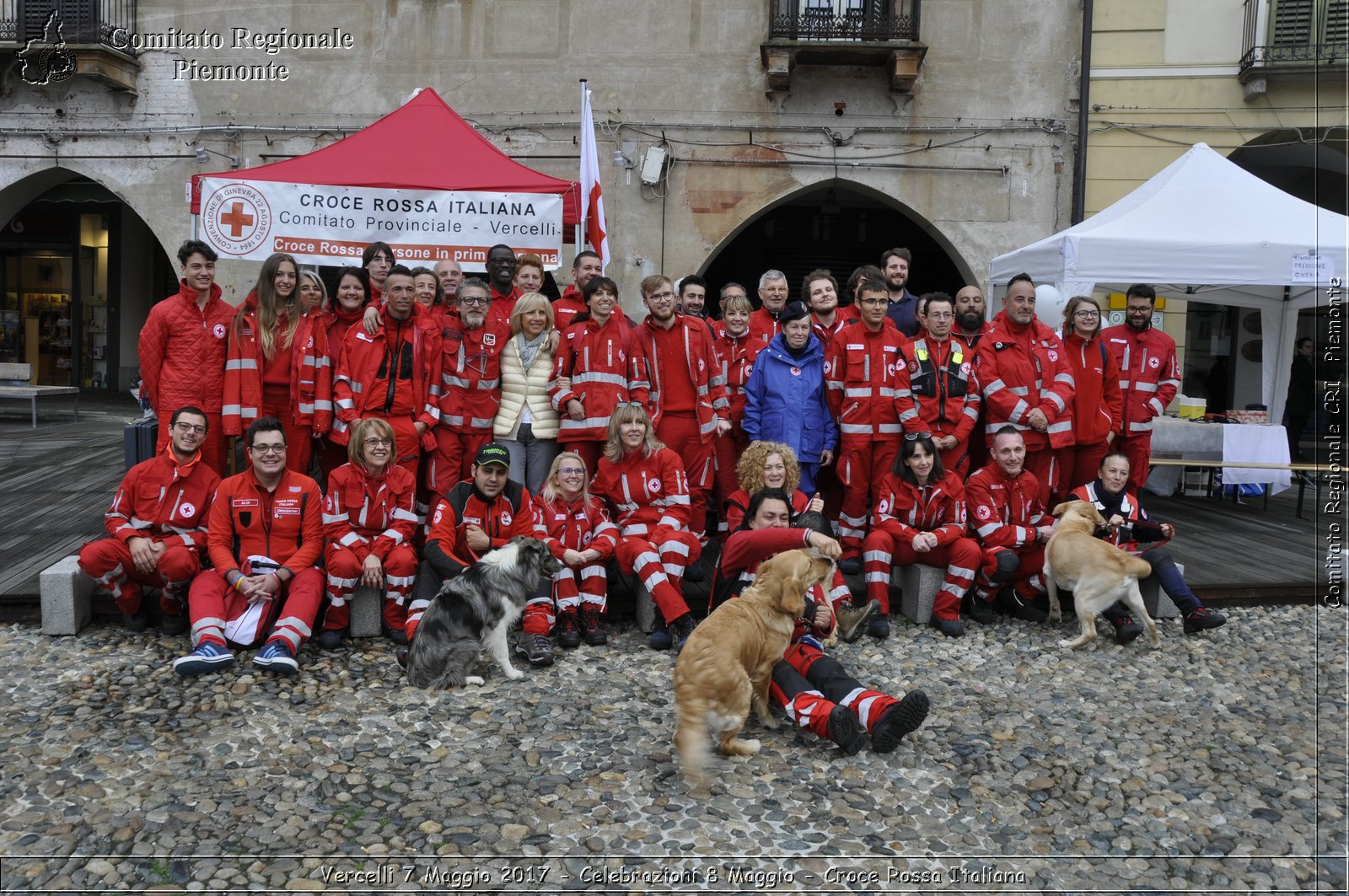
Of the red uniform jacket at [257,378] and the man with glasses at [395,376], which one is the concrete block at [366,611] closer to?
the man with glasses at [395,376]

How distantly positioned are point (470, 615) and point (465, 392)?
2063 mm

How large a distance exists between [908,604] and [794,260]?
11.7 metres

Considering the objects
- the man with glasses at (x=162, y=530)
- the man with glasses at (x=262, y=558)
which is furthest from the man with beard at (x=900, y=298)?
the man with glasses at (x=162, y=530)

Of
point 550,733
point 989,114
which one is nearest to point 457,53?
point 989,114

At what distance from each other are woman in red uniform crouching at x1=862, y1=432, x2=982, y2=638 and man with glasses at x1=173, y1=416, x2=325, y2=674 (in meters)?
3.49

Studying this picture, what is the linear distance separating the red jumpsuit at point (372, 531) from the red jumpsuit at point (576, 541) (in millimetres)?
811

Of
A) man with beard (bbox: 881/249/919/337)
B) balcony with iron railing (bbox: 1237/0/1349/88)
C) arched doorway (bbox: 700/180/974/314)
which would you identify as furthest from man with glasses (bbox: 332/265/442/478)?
balcony with iron railing (bbox: 1237/0/1349/88)

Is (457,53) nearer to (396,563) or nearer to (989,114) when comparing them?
(989,114)

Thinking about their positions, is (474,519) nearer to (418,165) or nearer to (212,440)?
(212,440)

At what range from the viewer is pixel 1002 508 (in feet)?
22.0

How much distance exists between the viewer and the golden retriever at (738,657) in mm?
4203

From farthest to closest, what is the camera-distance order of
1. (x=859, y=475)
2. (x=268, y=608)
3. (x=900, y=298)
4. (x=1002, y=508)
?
(x=900, y=298) < (x=859, y=475) < (x=1002, y=508) < (x=268, y=608)

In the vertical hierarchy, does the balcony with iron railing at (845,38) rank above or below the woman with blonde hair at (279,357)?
above

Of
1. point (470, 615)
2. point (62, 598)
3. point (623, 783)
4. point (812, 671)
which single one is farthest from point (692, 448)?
point (62, 598)
